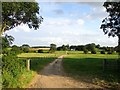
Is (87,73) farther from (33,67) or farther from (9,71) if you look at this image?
(9,71)

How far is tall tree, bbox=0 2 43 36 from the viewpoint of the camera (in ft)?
103

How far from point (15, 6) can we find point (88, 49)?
66.2 meters

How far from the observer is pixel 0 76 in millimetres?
15977

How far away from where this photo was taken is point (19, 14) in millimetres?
34344

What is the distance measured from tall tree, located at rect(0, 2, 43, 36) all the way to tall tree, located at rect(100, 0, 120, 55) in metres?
7.54

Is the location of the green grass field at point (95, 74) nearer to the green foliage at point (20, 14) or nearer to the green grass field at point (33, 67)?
the green grass field at point (33, 67)

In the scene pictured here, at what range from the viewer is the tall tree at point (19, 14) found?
103 ft

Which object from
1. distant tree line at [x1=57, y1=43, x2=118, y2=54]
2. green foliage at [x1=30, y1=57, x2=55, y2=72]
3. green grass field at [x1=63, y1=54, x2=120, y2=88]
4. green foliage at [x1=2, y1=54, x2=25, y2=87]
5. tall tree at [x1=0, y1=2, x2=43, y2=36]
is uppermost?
tall tree at [x1=0, y1=2, x2=43, y2=36]

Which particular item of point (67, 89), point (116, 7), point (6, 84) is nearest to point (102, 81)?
point (67, 89)

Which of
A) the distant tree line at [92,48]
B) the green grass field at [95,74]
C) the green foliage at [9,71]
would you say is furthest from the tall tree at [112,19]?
the distant tree line at [92,48]

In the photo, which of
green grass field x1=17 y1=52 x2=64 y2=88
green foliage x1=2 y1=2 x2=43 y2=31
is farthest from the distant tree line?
green foliage x1=2 y1=2 x2=43 y2=31

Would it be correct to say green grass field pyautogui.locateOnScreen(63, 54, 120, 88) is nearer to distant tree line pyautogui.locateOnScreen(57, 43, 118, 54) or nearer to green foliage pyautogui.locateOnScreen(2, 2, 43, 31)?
green foliage pyautogui.locateOnScreen(2, 2, 43, 31)

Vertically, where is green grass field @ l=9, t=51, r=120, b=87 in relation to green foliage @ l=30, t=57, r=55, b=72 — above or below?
below

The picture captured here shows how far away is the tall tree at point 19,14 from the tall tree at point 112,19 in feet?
24.7
